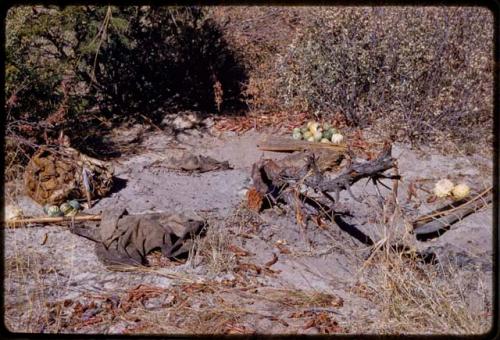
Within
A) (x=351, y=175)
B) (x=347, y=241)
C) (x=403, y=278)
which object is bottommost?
(x=347, y=241)

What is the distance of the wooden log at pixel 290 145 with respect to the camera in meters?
6.66

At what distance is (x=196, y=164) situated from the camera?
613 centimetres

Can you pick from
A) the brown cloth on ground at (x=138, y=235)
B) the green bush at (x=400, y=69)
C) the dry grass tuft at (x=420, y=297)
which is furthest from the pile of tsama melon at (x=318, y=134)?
the dry grass tuft at (x=420, y=297)

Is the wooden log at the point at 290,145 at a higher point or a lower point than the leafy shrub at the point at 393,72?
lower

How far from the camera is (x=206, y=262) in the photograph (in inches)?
171

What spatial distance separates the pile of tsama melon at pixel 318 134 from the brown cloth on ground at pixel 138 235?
8.29 feet

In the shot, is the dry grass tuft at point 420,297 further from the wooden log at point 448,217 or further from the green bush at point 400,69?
the green bush at point 400,69

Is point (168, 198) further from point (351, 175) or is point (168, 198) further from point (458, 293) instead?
point (458, 293)

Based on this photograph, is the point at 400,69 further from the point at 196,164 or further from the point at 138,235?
the point at 138,235

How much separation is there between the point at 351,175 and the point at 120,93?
389 cm

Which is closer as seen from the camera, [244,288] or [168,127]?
[244,288]

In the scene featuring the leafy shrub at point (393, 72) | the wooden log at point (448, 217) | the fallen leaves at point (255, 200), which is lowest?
the wooden log at point (448, 217)

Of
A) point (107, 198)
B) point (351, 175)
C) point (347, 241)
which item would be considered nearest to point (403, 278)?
point (351, 175)

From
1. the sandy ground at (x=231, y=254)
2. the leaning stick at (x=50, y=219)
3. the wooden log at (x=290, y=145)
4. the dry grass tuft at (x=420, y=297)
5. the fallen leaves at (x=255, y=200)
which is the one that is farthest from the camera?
the wooden log at (x=290, y=145)
